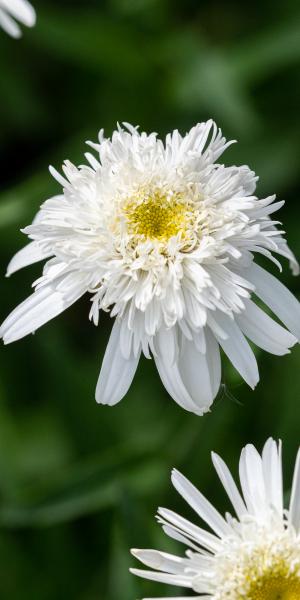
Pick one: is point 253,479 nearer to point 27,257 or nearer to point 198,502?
point 198,502

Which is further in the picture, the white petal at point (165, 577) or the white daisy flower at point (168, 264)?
the white daisy flower at point (168, 264)

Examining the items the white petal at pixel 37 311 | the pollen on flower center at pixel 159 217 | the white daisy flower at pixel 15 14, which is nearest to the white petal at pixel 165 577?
the white petal at pixel 37 311

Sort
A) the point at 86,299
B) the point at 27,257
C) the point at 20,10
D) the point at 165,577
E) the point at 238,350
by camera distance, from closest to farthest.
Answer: the point at 165,577 < the point at 238,350 < the point at 27,257 < the point at 20,10 < the point at 86,299

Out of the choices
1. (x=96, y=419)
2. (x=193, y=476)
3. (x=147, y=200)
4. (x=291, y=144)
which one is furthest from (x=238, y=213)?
(x=291, y=144)

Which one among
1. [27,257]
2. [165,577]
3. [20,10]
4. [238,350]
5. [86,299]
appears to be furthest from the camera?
[86,299]

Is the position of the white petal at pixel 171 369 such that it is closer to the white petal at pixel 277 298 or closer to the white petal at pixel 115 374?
the white petal at pixel 115 374

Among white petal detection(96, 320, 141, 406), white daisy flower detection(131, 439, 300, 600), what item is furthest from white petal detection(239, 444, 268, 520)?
white petal detection(96, 320, 141, 406)

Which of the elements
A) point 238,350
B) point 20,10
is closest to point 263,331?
point 238,350
